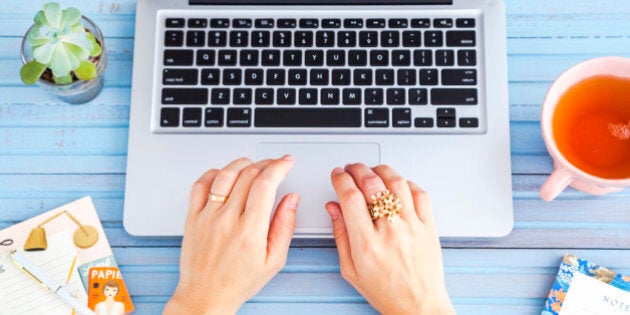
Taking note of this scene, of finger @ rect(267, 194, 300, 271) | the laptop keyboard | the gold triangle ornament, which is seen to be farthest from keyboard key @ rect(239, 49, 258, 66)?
the gold triangle ornament

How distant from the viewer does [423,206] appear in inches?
30.4

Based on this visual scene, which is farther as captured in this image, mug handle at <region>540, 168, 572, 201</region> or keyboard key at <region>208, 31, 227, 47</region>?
keyboard key at <region>208, 31, 227, 47</region>

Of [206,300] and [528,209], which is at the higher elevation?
[528,209]

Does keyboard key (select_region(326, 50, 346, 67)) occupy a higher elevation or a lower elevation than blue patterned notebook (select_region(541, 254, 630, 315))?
higher

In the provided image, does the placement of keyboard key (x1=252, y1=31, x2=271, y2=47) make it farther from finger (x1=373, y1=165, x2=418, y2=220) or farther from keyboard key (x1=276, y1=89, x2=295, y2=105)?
finger (x1=373, y1=165, x2=418, y2=220)

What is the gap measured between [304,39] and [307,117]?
117 mm

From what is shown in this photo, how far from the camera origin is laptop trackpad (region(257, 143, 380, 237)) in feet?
2.68

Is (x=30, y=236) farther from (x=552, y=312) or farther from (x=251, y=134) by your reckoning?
(x=552, y=312)

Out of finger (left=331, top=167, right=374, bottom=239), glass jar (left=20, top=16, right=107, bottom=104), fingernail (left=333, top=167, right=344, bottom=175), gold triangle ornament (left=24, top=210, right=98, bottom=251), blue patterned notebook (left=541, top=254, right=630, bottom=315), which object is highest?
glass jar (left=20, top=16, right=107, bottom=104)

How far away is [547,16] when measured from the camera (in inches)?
35.4

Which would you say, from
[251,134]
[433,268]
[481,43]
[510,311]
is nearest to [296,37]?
[251,134]

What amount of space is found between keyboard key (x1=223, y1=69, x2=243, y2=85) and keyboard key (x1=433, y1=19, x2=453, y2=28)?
0.96ft

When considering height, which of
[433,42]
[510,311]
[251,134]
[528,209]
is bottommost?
[510,311]

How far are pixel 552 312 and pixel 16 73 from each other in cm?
86
